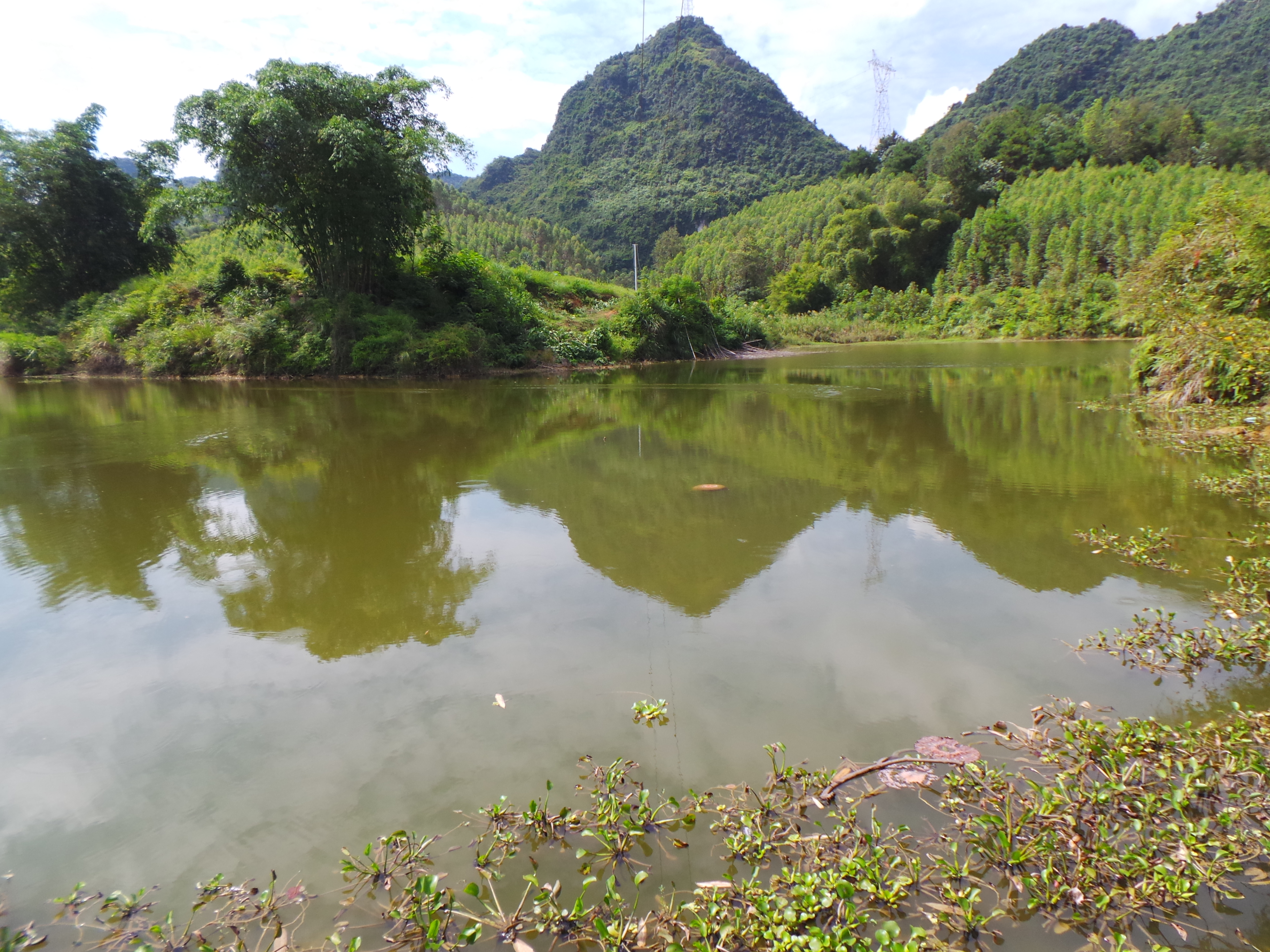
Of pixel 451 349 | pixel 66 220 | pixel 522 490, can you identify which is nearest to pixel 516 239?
pixel 66 220

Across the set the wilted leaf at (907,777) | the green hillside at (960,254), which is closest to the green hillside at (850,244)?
the green hillside at (960,254)

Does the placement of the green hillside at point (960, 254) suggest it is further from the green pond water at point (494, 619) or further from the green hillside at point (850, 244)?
the green pond water at point (494, 619)

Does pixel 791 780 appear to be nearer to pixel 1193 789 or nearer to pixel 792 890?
pixel 792 890

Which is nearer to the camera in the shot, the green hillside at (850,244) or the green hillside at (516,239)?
the green hillside at (850,244)

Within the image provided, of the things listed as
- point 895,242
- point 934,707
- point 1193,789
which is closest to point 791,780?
point 934,707

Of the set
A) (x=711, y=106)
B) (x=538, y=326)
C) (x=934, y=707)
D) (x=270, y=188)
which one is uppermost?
(x=711, y=106)

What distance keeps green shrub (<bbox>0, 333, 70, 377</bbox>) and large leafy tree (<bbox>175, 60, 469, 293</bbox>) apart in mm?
8342

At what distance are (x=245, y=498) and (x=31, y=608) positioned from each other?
2.07 metres

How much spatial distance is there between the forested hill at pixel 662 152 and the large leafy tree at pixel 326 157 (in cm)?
5815

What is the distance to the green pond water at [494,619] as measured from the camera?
219cm

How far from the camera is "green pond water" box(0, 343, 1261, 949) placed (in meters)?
2.19

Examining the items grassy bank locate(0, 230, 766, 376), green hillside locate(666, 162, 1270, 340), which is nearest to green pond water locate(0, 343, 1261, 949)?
grassy bank locate(0, 230, 766, 376)

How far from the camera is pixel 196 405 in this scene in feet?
38.0

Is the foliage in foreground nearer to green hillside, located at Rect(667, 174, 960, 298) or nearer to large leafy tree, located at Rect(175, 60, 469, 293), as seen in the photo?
large leafy tree, located at Rect(175, 60, 469, 293)
